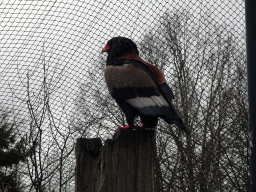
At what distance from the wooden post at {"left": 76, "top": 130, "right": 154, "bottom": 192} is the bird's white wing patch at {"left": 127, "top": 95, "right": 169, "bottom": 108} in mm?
406

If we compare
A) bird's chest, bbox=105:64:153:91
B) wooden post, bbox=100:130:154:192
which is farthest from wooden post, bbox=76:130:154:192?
bird's chest, bbox=105:64:153:91

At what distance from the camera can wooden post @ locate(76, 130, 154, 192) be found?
98cm

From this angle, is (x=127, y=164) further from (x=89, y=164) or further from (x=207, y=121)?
(x=207, y=121)

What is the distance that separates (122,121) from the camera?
12.2ft

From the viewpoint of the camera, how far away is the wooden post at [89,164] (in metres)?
1.08

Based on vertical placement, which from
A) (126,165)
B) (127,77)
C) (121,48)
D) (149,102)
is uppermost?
(121,48)

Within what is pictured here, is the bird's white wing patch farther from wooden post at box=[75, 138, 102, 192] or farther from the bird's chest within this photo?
wooden post at box=[75, 138, 102, 192]

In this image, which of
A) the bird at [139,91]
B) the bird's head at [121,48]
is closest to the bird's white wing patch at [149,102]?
the bird at [139,91]

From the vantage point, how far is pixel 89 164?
109 cm

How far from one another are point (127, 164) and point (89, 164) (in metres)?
0.15

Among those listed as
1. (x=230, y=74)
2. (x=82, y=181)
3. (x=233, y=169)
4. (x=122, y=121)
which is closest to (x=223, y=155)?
(x=233, y=169)

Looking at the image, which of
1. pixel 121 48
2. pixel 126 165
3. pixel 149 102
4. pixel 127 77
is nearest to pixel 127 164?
pixel 126 165

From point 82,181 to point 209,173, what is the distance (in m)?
1.86

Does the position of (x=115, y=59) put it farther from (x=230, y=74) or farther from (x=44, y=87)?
(x=230, y=74)
